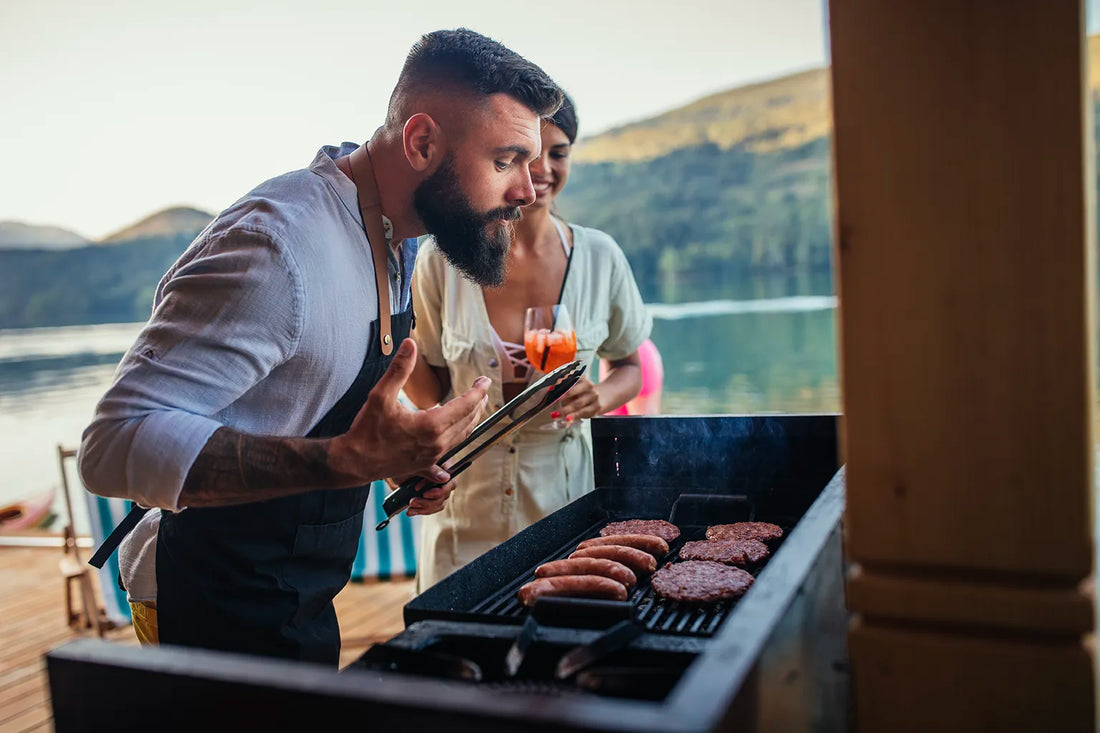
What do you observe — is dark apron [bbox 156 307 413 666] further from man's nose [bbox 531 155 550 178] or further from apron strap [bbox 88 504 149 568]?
man's nose [bbox 531 155 550 178]

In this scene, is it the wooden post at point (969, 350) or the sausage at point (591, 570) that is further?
the sausage at point (591, 570)

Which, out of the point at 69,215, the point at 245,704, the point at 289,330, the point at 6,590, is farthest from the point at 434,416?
the point at 69,215

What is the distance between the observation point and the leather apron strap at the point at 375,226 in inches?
83.0

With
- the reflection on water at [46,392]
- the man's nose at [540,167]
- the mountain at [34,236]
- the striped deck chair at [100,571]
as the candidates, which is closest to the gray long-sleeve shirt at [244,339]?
the man's nose at [540,167]

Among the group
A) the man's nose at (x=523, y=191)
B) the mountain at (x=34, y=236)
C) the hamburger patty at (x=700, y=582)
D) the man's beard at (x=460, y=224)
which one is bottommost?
the hamburger patty at (x=700, y=582)

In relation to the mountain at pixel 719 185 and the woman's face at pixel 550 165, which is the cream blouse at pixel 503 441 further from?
the mountain at pixel 719 185

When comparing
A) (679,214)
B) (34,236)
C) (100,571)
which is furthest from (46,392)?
(100,571)

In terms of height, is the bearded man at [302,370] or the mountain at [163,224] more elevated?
the mountain at [163,224]

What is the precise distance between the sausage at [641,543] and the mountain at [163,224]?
470 inches

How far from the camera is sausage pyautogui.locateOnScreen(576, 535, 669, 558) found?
2.18 m

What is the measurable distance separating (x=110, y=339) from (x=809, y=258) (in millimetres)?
15070

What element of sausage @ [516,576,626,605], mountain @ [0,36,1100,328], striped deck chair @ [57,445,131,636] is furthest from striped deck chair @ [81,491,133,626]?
mountain @ [0,36,1100,328]

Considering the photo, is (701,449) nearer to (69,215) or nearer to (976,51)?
(976,51)

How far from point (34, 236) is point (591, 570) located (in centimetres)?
1312
